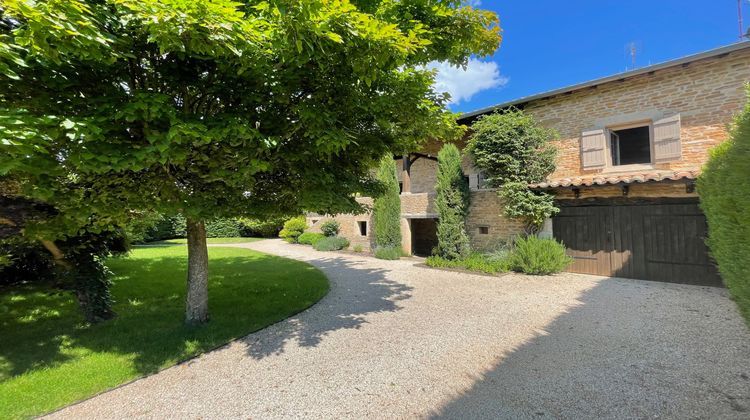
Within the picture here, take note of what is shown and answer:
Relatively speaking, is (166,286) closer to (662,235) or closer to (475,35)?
(475,35)

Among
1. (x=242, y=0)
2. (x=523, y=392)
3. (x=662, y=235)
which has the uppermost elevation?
(x=242, y=0)

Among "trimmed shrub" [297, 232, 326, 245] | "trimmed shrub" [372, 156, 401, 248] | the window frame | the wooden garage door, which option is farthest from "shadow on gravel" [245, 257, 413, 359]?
"trimmed shrub" [297, 232, 326, 245]

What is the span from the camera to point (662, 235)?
805 centimetres

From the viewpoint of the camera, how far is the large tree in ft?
8.07

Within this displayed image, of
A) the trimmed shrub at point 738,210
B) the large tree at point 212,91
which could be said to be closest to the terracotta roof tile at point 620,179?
the trimmed shrub at point 738,210

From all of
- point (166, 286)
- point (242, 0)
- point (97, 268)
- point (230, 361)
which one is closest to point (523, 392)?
point (230, 361)

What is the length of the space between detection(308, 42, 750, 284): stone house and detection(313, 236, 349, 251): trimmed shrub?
8.29 metres

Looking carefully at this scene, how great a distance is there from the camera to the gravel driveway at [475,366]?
310 cm

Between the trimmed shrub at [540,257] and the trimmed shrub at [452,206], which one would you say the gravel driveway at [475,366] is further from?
the trimmed shrub at [452,206]

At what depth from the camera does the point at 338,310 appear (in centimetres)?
638

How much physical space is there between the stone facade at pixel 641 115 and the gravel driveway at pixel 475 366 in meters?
3.45

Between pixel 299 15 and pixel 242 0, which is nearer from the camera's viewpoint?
pixel 299 15

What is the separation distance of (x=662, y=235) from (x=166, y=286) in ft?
40.7

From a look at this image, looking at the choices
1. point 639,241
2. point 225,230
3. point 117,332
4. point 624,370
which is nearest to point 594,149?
point 639,241
